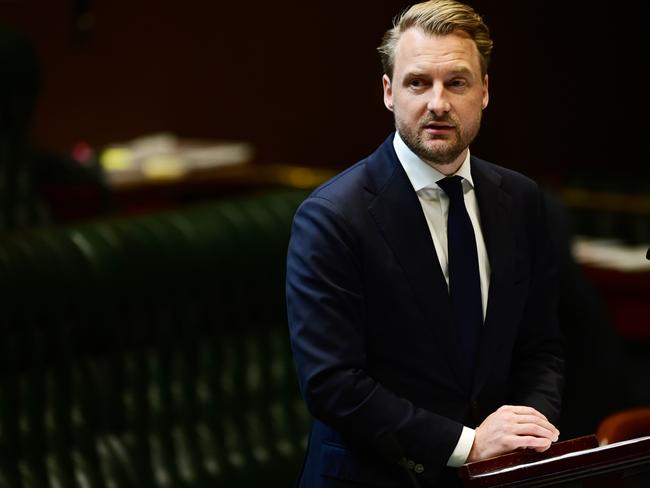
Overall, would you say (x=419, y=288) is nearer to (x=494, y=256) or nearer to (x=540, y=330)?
(x=494, y=256)

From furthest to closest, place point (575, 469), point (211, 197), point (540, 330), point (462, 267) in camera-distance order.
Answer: point (211, 197) → point (540, 330) → point (462, 267) → point (575, 469)

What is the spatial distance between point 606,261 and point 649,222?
1.75 ft

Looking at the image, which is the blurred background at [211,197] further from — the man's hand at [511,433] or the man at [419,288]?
the man's hand at [511,433]

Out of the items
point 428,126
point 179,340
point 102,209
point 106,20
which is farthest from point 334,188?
point 106,20

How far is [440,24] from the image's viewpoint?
1.82 m

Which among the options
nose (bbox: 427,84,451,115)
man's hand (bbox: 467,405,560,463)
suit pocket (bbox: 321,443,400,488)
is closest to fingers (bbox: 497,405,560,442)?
man's hand (bbox: 467,405,560,463)

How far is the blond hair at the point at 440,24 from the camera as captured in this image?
1825mm

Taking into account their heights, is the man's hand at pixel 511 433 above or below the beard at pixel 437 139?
below

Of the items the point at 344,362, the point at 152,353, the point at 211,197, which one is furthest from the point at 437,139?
the point at 211,197

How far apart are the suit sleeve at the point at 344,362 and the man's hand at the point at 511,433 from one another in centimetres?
4

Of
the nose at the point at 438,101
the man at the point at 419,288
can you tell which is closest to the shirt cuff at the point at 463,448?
the man at the point at 419,288

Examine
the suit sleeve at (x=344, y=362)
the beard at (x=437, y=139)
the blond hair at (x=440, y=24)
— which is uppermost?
the blond hair at (x=440, y=24)

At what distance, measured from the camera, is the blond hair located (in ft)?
5.99

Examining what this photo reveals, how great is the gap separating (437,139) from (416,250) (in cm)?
18
